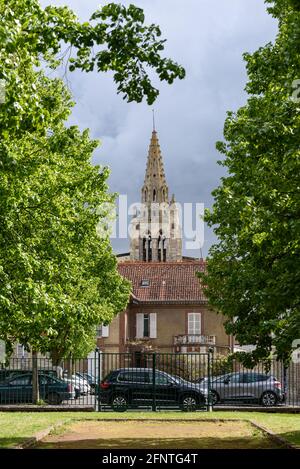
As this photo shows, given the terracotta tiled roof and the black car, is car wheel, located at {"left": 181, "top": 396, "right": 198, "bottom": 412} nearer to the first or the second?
the black car

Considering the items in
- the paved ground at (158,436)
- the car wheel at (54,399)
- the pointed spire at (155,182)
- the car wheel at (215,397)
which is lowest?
the car wheel at (54,399)

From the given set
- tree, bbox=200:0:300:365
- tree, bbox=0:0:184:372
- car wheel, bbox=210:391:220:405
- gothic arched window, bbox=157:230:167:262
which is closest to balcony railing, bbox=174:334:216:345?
tree, bbox=0:0:184:372

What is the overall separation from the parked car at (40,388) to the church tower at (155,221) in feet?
381

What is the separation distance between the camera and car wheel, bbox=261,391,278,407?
31891 millimetres

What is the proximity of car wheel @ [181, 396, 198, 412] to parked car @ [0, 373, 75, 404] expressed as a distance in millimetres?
5084

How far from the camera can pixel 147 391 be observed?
28.8 m

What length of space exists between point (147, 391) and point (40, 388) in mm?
5759

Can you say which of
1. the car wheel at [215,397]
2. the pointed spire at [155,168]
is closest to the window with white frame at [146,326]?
the car wheel at [215,397]

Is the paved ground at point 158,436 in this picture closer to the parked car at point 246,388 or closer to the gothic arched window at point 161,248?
the parked car at point 246,388

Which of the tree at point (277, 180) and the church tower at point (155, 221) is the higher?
the church tower at point (155, 221)

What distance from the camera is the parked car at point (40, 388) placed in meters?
31.7

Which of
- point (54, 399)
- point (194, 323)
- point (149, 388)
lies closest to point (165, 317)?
point (194, 323)

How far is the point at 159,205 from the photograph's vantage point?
505ft
